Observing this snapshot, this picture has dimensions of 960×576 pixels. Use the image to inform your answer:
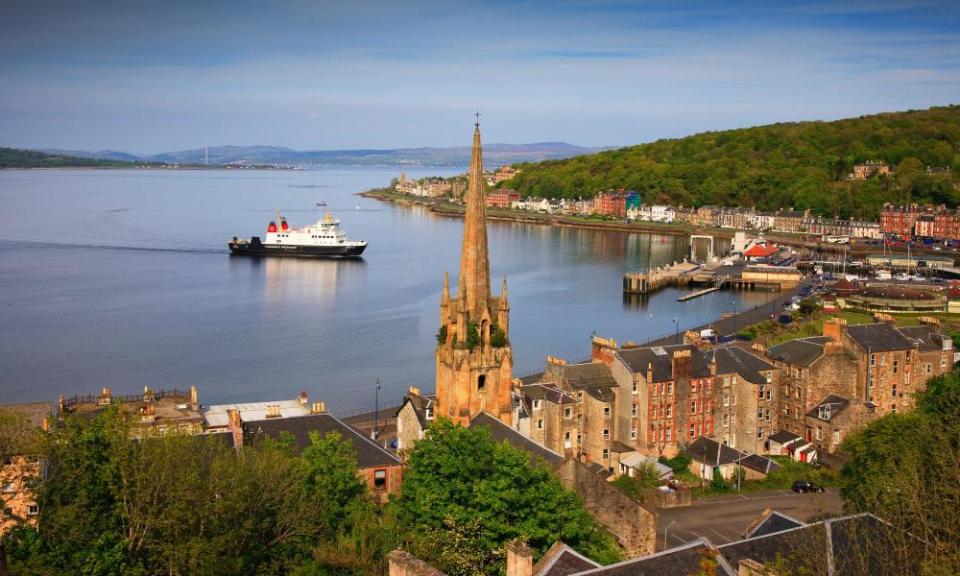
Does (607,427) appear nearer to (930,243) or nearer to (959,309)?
(959,309)

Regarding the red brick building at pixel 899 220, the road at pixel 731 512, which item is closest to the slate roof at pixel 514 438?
the road at pixel 731 512

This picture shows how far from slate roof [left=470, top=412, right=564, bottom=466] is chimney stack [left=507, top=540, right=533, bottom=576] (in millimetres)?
8271

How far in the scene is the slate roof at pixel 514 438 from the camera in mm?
26406

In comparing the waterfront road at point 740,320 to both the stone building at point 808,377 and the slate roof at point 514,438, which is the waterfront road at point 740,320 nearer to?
the stone building at point 808,377

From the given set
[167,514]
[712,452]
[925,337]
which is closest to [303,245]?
[925,337]

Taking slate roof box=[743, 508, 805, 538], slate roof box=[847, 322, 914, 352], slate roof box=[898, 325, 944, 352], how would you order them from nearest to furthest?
slate roof box=[743, 508, 805, 538] → slate roof box=[847, 322, 914, 352] → slate roof box=[898, 325, 944, 352]

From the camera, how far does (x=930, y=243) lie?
436ft

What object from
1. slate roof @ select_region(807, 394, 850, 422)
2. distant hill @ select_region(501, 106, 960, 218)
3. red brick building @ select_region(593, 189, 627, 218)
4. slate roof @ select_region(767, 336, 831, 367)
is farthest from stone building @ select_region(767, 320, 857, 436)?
red brick building @ select_region(593, 189, 627, 218)

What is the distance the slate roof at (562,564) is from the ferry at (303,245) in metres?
102

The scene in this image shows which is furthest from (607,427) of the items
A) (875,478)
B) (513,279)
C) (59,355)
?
(513,279)

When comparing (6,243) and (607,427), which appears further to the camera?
(6,243)

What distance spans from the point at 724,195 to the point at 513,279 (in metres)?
90.4

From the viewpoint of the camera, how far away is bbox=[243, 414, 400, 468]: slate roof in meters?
27.0

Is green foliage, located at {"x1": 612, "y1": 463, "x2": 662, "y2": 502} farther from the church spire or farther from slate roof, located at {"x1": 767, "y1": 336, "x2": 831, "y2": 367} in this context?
slate roof, located at {"x1": 767, "y1": 336, "x2": 831, "y2": 367}
